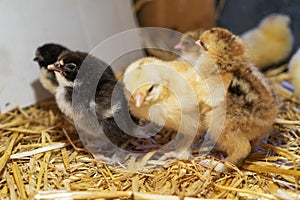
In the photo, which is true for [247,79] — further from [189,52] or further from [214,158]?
[189,52]

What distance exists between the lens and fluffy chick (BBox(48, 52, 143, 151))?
1895 millimetres

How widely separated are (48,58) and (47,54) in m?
0.03

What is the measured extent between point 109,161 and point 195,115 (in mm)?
469

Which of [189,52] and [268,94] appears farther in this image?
[189,52]

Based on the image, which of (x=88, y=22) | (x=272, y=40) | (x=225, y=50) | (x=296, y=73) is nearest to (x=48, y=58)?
(x=88, y=22)

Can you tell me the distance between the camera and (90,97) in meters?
1.89

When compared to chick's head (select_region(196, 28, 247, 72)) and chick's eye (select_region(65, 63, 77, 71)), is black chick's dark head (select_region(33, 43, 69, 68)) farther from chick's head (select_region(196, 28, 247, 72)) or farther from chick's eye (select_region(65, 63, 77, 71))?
chick's head (select_region(196, 28, 247, 72))

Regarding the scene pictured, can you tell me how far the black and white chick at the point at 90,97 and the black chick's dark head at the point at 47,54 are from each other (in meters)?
0.29

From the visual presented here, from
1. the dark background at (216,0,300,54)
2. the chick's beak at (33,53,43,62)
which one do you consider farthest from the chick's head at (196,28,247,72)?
the dark background at (216,0,300,54)

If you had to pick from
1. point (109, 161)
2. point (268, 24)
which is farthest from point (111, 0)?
point (109, 161)

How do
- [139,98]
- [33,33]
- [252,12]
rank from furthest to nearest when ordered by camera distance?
[252,12] → [33,33] → [139,98]

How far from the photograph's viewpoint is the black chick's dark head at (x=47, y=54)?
226 cm

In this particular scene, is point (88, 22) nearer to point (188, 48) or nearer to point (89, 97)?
point (188, 48)

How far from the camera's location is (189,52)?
2262 mm
